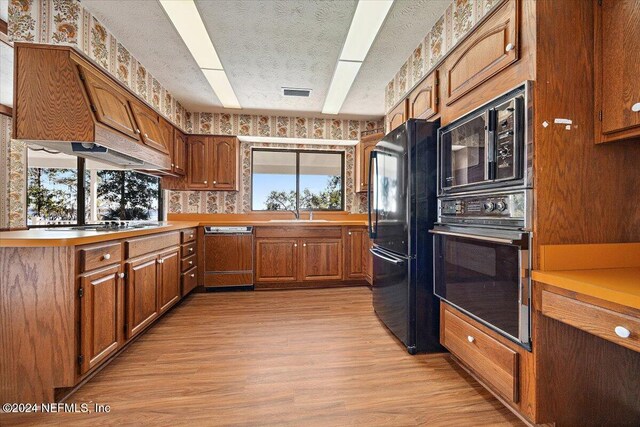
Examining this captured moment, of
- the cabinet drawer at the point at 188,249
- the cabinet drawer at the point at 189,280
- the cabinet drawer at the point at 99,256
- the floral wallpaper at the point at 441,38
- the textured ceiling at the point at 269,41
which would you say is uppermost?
the textured ceiling at the point at 269,41

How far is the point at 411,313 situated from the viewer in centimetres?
196

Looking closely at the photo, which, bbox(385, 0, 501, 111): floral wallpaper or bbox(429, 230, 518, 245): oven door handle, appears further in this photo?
bbox(385, 0, 501, 111): floral wallpaper

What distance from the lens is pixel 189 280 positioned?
320cm

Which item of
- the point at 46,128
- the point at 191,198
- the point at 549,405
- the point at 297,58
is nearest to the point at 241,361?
the point at 549,405

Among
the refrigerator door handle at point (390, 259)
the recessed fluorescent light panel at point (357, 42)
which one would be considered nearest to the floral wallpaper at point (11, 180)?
the recessed fluorescent light panel at point (357, 42)

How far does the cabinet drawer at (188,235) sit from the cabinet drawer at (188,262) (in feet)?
0.66

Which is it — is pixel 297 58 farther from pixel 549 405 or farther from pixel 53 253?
pixel 549 405

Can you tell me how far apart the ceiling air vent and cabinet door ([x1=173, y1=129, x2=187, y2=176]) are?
5.01 ft

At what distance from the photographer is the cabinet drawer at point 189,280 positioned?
305cm

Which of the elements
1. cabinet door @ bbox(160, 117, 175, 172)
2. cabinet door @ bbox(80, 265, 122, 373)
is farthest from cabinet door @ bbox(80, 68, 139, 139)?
cabinet door @ bbox(80, 265, 122, 373)

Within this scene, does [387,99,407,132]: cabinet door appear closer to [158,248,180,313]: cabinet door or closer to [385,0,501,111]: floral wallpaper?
[385,0,501,111]: floral wallpaper

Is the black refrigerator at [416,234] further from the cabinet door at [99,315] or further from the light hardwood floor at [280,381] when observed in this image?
the cabinet door at [99,315]

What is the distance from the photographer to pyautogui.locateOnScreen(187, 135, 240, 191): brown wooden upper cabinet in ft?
12.8

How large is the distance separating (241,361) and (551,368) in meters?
1.71
